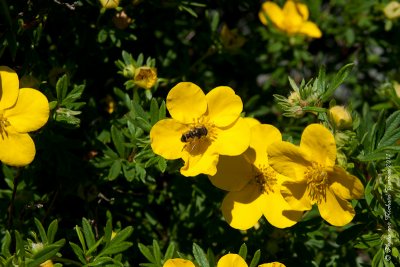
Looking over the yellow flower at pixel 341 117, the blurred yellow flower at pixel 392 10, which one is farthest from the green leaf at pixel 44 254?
the blurred yellow flower at pixel 392 10

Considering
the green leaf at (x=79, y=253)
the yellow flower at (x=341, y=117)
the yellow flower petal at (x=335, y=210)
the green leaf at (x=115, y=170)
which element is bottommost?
the green leaf at (x=79, y=253)

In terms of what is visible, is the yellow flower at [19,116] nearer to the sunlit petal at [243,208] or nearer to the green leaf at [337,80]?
the sunlit petal at [243,208]

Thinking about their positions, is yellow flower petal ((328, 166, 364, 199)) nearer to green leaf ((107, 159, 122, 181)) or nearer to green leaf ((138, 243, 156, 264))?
green leaf ((138, 243, 156, 264))

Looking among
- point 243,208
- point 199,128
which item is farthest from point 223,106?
point 243,208

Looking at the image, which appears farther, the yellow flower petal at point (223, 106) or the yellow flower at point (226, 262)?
the yellow flower petal at point (223, 106)

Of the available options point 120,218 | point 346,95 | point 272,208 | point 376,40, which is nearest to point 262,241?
Result: point 272,208
